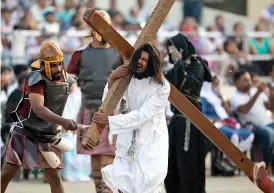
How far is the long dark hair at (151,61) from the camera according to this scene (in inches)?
401

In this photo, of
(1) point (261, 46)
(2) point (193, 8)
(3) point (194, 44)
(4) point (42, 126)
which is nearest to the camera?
(4) point (42, 126)

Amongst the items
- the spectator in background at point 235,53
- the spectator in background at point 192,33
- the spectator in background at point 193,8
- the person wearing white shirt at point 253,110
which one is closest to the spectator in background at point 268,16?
the spectator in background at point 193,8

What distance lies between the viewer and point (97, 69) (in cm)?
1269

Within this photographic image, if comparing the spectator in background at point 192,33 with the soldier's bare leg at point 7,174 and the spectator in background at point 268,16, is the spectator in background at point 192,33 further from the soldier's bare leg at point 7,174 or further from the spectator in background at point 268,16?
the soldier's bare leg at point 7,174

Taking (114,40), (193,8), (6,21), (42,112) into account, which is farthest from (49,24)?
(114,40)

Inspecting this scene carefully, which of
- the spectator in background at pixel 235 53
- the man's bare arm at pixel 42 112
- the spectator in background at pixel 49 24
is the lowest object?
the spectator in background at pixel 235 53

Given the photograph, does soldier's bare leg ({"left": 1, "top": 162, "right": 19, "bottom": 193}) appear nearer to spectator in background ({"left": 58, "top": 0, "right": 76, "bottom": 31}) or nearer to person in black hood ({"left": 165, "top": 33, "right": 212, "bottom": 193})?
person in black hood ({"left": 165, "top": 33, "right": 212, "bottom": 193})

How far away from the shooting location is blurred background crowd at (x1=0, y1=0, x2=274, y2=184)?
1706cm

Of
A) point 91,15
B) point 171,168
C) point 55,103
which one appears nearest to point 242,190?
point 171,168

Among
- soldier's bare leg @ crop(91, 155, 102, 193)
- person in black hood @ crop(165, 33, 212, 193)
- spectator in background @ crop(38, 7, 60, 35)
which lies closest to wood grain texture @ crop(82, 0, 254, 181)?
person in black hood @ crop(165, 33, 212, 193)

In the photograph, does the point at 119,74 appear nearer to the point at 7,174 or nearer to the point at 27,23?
the point at 7,174

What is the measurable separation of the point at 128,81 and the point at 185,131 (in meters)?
2.18

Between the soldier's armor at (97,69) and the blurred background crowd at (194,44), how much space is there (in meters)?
3.67

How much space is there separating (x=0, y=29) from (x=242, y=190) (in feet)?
22.4
